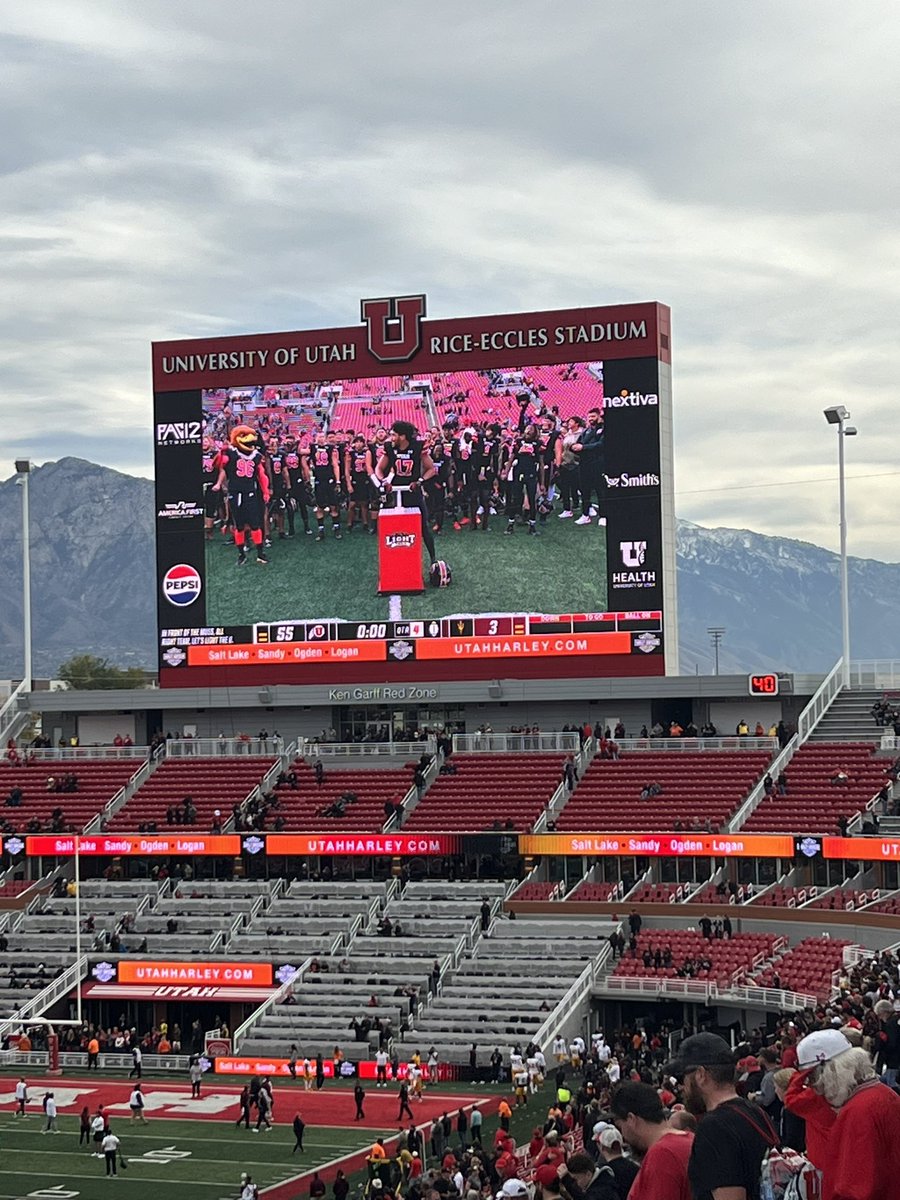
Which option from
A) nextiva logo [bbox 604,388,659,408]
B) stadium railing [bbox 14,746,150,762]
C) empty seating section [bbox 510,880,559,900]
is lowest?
empty seating section [bbox 510,880,559,900]

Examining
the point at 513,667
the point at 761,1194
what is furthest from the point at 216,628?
the point at 761,1194

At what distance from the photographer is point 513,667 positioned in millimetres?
67188

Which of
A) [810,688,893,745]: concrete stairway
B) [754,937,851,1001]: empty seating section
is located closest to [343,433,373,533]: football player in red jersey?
[810,688,893,745]: concrete stairway

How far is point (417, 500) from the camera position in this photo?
66.7 metres

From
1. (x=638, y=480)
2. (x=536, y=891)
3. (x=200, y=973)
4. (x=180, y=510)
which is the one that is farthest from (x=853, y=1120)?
(x=180, y=510)

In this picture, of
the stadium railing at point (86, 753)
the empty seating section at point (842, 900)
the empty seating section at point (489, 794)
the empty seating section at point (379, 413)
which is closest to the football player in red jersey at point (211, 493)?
the empty seating section at point (379, 413)

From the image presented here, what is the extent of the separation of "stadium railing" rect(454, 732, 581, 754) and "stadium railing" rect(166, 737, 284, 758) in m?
7.10

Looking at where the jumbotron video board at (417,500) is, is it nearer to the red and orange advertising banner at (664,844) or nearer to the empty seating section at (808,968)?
the red and orange advertising banner at (664,844)

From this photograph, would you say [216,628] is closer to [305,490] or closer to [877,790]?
[305,490]

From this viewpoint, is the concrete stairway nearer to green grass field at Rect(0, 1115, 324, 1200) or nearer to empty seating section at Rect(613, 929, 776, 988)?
empty seating section at Rect(613, 929, 776, 988)

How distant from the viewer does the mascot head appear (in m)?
68.7

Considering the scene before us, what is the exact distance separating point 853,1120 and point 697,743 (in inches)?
2300

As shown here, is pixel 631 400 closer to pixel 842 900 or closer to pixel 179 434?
pixel 179 434

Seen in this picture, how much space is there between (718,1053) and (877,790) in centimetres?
5212
